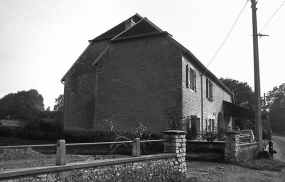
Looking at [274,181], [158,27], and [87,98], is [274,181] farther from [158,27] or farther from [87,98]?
[87,98]

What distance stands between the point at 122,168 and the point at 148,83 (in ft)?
37.3

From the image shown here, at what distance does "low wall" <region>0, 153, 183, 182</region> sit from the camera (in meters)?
4.72

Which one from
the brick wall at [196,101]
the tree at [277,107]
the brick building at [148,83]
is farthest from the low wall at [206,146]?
the tree at [277,107]

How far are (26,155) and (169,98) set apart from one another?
28.7ft

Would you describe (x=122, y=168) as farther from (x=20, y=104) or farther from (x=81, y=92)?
(x=20, y=104)

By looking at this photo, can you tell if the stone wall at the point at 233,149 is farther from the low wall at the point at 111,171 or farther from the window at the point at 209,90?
the window at the point at 209,90

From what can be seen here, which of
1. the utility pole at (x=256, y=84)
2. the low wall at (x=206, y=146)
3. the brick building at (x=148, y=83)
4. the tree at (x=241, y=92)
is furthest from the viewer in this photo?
the tree at (x=241, y=92)

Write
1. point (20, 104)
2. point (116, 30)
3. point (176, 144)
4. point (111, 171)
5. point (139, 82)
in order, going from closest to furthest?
1. point (111, 171)
2. point (176, 144)
3. point (139, 82)
4. point (116, 30)
5. point (20, 104)

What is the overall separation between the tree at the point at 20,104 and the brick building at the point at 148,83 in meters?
Result: 57.4

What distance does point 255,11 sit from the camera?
15133 millimetres

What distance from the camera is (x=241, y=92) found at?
5522 cm

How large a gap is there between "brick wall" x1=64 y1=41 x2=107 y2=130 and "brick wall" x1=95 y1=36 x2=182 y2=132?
3.38 metres

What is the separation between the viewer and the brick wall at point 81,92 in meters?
22.2

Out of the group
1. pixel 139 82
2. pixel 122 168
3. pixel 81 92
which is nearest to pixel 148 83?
pixel 139 82
